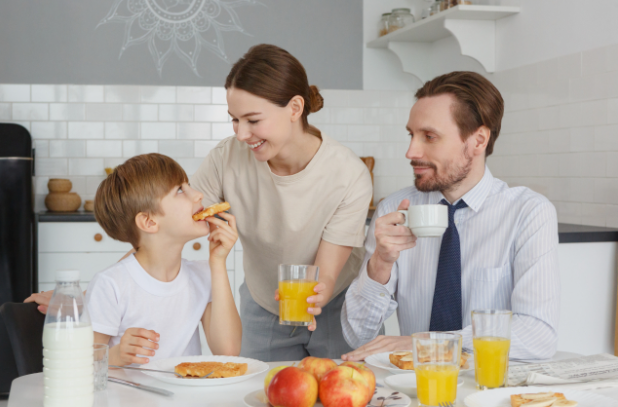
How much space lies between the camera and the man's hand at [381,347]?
4.72 ft

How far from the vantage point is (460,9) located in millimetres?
3312

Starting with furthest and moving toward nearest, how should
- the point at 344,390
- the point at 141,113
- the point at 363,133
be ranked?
the point at 363,133, the point at 141,113, the point at 344,390

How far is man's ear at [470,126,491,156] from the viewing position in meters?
1.82

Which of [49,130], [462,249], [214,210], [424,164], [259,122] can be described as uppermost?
[49,130]

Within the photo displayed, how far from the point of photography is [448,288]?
170 cm

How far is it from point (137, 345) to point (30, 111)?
10.2ft

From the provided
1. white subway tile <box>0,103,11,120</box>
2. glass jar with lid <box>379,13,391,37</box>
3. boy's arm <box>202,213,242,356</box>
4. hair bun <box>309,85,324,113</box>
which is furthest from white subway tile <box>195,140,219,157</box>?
boy's arm <box>202,213,242,356</box>

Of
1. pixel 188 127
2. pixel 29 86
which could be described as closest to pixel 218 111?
pixel 188 127

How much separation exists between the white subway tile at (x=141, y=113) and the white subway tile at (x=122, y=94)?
0.04 metres

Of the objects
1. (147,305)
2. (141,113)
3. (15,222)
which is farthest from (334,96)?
(147,305)

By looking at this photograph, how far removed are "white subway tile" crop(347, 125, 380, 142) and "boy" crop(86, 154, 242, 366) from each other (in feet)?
8.88

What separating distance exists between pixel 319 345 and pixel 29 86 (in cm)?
283

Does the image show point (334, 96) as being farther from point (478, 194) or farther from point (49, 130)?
point (478, 194)

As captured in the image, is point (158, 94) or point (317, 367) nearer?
point (317, 367)
